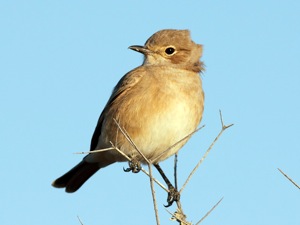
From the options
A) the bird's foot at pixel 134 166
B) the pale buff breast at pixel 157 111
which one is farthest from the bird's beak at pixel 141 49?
the bird's foot at pixel 134 166

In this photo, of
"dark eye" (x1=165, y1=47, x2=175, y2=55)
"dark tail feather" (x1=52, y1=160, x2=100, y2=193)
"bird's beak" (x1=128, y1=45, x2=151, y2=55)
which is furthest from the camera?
"dark tail feather" (x1=52, y1=160, x2=100, y2=193)

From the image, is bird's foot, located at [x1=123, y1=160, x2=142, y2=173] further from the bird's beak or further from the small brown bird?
the bird's beak

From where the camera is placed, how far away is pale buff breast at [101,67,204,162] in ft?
25.8

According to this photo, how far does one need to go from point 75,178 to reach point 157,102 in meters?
2.76

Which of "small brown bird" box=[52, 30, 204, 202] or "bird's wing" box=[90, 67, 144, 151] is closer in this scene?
"small brown bird" box=[52, 30, 204, 202]

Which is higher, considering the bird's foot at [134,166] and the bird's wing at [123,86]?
the bird's wing at [123,86]

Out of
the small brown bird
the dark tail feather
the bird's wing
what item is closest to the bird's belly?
the small brown bird

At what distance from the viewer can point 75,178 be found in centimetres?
994

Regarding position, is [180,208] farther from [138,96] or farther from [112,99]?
[112,99]

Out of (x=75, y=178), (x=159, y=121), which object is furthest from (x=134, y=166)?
(x=75, y=178)

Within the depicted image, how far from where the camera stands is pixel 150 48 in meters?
8.71

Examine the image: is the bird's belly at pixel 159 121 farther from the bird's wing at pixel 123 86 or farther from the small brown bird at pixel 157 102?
the bird's wing at pixel 123 86

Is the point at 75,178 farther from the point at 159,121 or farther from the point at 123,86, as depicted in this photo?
the point at 159,121

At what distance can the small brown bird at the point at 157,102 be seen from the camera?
7.88 meters
